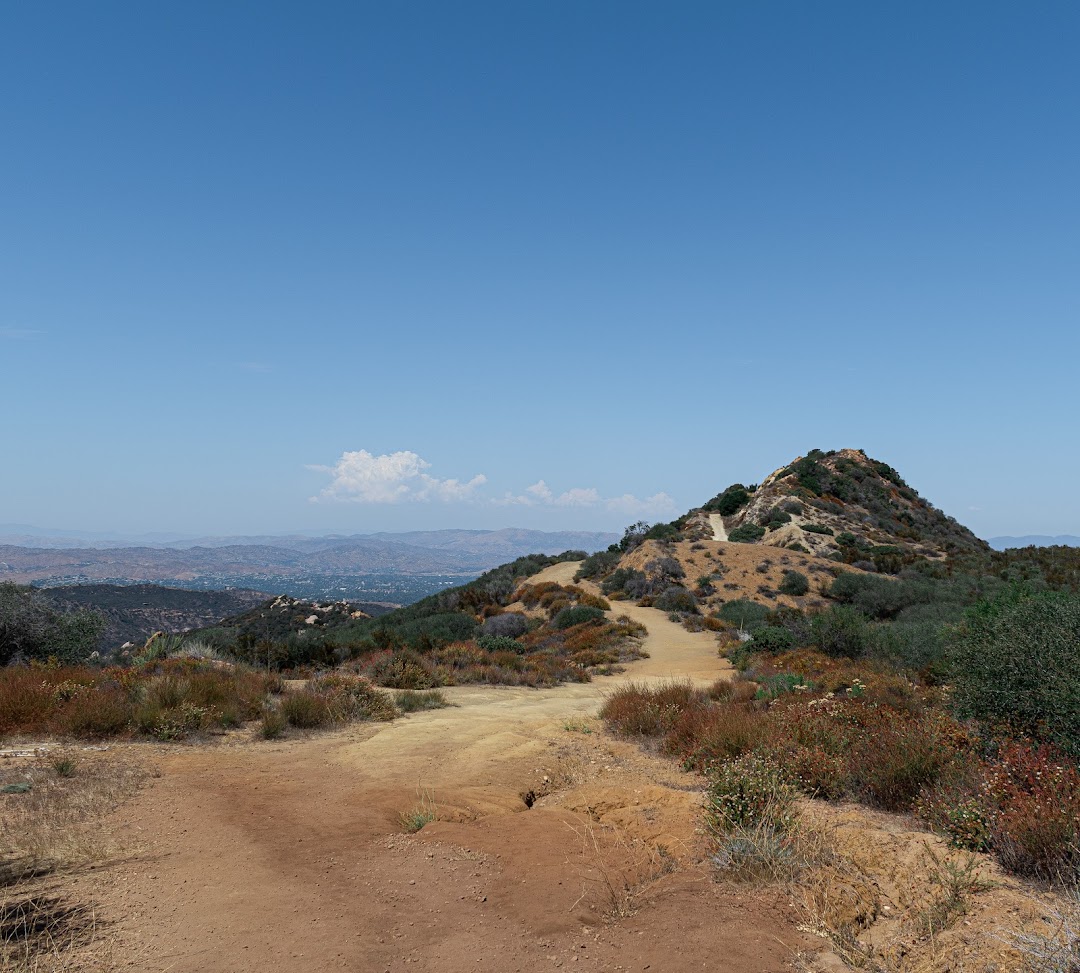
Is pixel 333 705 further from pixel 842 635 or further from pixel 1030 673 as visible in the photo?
pixel 842 635

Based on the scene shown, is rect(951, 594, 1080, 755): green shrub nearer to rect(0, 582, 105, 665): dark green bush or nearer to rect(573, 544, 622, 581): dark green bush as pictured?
rect(0, 582, 105, 665): dark green bush

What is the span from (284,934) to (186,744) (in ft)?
20.6

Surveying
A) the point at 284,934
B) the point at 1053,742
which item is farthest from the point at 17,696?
the point at 1053,742

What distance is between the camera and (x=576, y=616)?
29719 millimetres

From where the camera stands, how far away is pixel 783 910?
4656mm

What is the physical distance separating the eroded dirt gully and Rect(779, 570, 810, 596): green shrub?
98.5 feet

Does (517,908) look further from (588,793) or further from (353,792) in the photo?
(353,792)

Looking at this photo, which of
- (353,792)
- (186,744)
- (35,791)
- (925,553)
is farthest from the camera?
(925,553)

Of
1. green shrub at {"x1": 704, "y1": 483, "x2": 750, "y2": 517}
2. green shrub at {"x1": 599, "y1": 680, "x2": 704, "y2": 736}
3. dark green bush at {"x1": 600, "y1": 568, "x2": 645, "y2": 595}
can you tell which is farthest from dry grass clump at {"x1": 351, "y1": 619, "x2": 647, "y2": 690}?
green shrub at {"x1": 704, "y1": 483, "x2": 750, "y2": 517}

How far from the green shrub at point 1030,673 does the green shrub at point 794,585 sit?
97.9 ft

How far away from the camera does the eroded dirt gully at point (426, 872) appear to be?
4195 millimetres

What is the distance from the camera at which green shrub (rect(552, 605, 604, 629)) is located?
2933 centimetres

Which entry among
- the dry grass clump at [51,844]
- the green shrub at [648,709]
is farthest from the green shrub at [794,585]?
the dry grass clump at [51,844]

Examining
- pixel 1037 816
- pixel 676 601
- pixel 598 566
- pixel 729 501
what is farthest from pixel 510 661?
pixel 729 501
